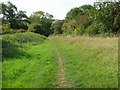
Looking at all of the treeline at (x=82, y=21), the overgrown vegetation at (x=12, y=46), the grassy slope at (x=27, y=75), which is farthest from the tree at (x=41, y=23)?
the grassy slope at (x=27, y=75)

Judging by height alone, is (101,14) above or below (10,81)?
above

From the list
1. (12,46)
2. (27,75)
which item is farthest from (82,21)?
(27,75)

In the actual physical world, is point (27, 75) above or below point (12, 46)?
below

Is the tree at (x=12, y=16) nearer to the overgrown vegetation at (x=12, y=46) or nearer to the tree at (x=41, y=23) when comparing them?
the tree at (x=41, y=23)

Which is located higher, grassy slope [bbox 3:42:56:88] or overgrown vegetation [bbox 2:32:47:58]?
overgrown vegetation [bbox 2:32:47:58]

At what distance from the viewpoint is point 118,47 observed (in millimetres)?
16812

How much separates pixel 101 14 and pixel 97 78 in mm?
29562

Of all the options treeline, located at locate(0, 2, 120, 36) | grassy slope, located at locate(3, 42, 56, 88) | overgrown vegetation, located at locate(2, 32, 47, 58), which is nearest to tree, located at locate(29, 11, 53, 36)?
treeline, located at locate(0, 2, 120, 36)

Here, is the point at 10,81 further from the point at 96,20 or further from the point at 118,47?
the point at 96,20

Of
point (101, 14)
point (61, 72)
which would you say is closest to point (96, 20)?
point (101, 14)

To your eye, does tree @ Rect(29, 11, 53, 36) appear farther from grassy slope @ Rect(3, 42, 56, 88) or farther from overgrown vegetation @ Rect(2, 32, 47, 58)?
grassy slope @ Rect(3, 42, 56, 88)

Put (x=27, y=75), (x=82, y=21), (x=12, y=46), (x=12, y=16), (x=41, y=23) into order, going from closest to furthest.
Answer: (x=27, y=75), (x=12, y=46), (x=82, y=21), (x=12, y=16), (x=41, y=23)

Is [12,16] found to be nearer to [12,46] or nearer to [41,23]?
[41,23]

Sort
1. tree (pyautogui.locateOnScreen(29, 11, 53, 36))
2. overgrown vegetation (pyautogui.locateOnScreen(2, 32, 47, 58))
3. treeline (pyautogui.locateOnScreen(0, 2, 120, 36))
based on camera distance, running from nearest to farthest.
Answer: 1. overgrown vegetation (pyautogui.locateOnScreen(2, 32, 47, 58))
2. treeline (pyautogui.locateOnScreen(0, 2, 120, 36))
3. tree (pyautogui.locateOnScreen(29, 11, 53, 36))
